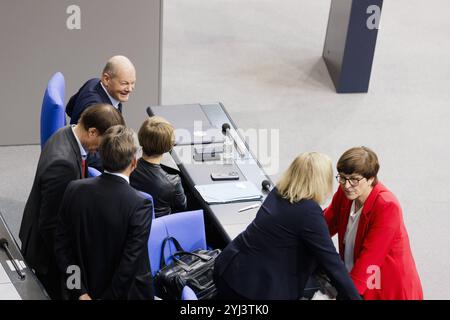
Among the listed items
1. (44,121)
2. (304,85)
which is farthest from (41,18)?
(304,85)

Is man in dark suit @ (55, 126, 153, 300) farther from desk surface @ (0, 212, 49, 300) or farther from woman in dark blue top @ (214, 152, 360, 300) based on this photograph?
woman in dark blue top @ (214, 152, 360, 300)

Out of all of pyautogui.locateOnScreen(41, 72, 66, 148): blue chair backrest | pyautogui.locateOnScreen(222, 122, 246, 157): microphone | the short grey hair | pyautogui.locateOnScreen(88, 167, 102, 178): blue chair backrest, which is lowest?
pyautogui.locateOnScreen(88, 167, 102, 178): blue chair backrest

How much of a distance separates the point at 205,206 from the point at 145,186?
1.51ft

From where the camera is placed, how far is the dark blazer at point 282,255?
3.96 meters

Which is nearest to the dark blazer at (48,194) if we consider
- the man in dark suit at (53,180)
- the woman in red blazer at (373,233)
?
the man in dark suit at (53,180)

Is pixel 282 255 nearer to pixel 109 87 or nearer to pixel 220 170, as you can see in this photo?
pixel 220 170

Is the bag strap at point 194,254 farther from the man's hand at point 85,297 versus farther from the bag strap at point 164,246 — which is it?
the man's hand at point 85,297

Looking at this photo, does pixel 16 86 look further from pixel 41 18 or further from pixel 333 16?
pixel 333 16

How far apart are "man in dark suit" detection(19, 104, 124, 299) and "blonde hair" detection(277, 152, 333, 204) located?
39.5 inches

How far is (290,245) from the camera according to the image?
4016 millimetres

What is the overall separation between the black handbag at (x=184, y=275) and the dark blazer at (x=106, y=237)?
0.34 m

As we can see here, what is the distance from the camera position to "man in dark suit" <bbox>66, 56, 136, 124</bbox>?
17.6 feet

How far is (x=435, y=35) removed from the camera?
1004cm

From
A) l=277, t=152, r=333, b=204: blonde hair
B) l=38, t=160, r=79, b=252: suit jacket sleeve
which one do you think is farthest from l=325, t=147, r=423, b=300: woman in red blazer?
l=38, t=160, r=79, b=252: suit jacket sleeve
